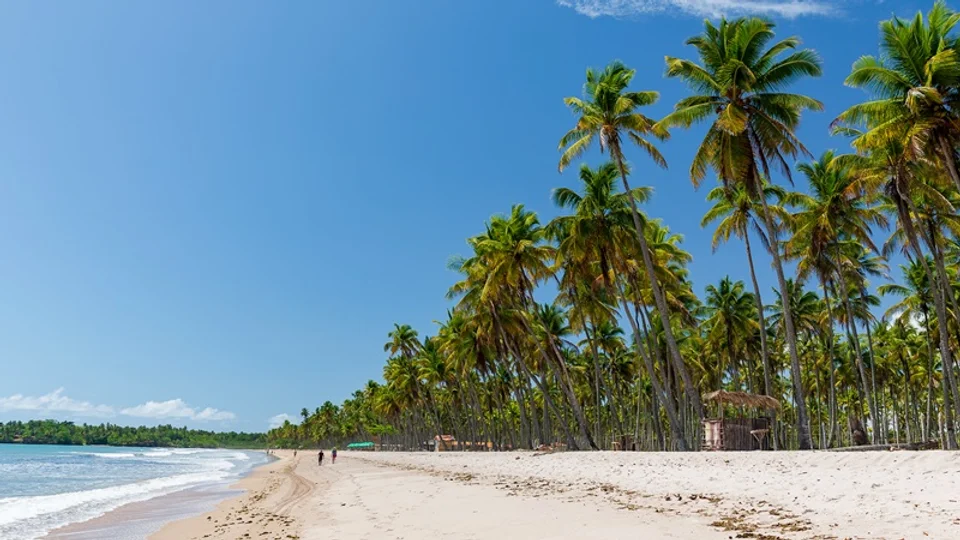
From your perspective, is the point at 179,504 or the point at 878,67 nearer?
the point at 878,67

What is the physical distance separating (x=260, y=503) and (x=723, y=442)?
16.1 m

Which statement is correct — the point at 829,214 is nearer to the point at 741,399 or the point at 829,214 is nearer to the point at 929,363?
the point at 741,399

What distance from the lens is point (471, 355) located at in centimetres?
4556

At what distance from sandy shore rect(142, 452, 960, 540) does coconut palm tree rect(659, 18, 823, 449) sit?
7.58 m

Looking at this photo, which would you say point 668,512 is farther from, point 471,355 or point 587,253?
point 471,355

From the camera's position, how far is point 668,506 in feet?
37.5

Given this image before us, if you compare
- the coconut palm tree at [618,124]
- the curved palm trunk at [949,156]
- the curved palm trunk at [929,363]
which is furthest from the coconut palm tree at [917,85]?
the curved palm trunk at [929,363]

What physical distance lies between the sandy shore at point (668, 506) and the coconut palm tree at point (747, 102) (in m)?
7.58

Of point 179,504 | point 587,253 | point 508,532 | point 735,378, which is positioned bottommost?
point 179,504

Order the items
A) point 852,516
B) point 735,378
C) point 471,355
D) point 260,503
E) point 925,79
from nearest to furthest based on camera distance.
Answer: point 852,516, point 925,79, point 260,503, point 735,378, point 471,355

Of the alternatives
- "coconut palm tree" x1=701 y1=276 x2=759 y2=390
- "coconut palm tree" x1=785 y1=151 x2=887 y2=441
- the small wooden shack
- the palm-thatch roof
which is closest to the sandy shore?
the small wooden shack

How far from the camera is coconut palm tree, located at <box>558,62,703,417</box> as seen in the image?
23.9m

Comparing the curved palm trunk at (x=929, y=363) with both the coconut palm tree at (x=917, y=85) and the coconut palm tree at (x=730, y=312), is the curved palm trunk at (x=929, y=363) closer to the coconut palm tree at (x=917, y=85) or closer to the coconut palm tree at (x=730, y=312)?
the coconut palm tree at (x=730, y=312)

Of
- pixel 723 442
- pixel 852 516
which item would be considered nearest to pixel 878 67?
pixel 723 442
